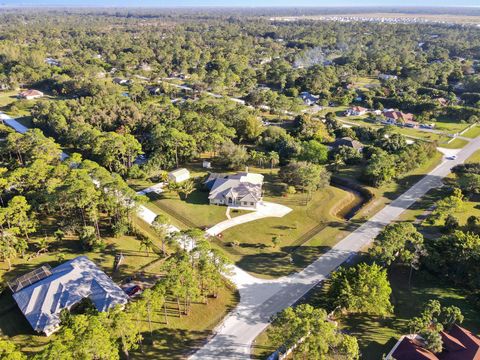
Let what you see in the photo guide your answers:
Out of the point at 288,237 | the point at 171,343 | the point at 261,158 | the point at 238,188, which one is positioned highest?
the point at 261,158

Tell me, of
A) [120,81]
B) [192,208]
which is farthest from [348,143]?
[120,81]

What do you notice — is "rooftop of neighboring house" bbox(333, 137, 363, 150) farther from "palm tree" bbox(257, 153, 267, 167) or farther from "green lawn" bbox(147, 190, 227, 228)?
"green lawn" bbox(147, 190, 227, 228)

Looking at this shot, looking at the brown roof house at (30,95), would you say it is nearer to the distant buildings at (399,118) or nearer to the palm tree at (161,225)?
the palm tree at (161,225)

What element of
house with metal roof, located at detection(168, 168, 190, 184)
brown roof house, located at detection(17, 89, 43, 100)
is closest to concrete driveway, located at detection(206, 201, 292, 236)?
house with metal roof, located at detection(168, 168, 190, 184)

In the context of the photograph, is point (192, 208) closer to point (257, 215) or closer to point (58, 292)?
point (257, 215)

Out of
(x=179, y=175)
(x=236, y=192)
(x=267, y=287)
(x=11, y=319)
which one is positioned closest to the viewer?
(x=11, y=319)

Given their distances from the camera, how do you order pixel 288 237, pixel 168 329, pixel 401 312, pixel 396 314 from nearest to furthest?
pixel 168 329, pixel 396 314, pixel 401 312, pixel 288 237

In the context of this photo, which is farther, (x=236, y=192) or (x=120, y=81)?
(x=120, y=81)
